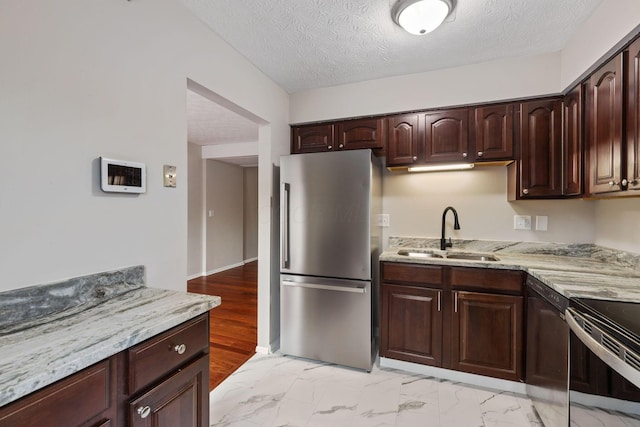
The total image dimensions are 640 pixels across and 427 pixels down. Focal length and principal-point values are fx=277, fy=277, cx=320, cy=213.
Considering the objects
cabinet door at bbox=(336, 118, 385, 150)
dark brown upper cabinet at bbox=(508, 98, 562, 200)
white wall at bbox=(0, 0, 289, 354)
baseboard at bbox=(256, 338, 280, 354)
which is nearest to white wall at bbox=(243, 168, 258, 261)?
baseboard at bbox=(256, 338, 280, 354)

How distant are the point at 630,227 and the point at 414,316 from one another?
1.51 meters

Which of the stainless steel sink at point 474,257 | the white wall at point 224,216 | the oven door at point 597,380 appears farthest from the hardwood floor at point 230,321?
the oven door at point 597,380

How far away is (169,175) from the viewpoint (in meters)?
1.50

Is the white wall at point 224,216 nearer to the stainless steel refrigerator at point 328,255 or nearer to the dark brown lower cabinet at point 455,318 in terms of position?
the stainless steel refrigerator at point 328,255

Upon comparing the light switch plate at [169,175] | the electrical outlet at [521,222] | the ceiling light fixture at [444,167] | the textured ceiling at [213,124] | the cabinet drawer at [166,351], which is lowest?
the cabinet drawer at [166,351]

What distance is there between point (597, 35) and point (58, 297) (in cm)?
300

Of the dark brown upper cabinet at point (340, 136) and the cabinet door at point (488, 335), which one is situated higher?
the dark brown upper cabinet at point (340, 136)

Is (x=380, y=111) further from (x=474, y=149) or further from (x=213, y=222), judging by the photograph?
(x=213, y=222)

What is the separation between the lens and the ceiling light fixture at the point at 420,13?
1465 millimetres

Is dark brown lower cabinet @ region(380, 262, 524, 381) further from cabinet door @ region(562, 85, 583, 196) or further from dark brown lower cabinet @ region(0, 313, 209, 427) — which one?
dark brown lower cabinet @ region(0, 313, 209, 427)

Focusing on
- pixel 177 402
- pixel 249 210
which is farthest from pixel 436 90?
pixel 249 210

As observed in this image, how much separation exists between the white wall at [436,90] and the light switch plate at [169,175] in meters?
1.51

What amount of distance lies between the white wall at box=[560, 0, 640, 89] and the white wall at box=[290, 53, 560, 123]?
0.40 feet


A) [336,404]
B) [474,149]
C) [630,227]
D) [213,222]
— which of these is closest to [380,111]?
[474,149]
